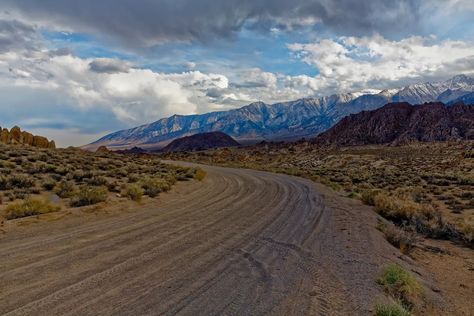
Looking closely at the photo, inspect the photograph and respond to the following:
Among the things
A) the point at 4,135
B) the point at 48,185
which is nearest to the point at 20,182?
the point at 48,185

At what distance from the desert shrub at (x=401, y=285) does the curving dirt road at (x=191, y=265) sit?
0.27m

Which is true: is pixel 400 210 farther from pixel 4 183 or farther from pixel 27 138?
pixel 27 138

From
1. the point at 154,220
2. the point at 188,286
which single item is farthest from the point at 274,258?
the point at 154,220

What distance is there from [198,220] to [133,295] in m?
5.49

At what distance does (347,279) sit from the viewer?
21.3ft

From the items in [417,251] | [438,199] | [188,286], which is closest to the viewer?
[188,286]

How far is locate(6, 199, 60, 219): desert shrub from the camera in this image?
→ 34.7 ft

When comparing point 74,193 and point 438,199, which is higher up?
point 74,193

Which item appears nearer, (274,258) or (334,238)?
(274,258)

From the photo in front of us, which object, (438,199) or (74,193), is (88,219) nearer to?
(74,193)

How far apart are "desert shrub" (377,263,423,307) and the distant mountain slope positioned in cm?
11474

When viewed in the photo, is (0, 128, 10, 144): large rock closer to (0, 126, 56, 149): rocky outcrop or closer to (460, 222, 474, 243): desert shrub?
(0, 126, 56, 149): rocky outcrop

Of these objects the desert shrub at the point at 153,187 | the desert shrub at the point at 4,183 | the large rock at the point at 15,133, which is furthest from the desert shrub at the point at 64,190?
the large rock at the point at 15,133

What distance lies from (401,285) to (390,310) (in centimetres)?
140
